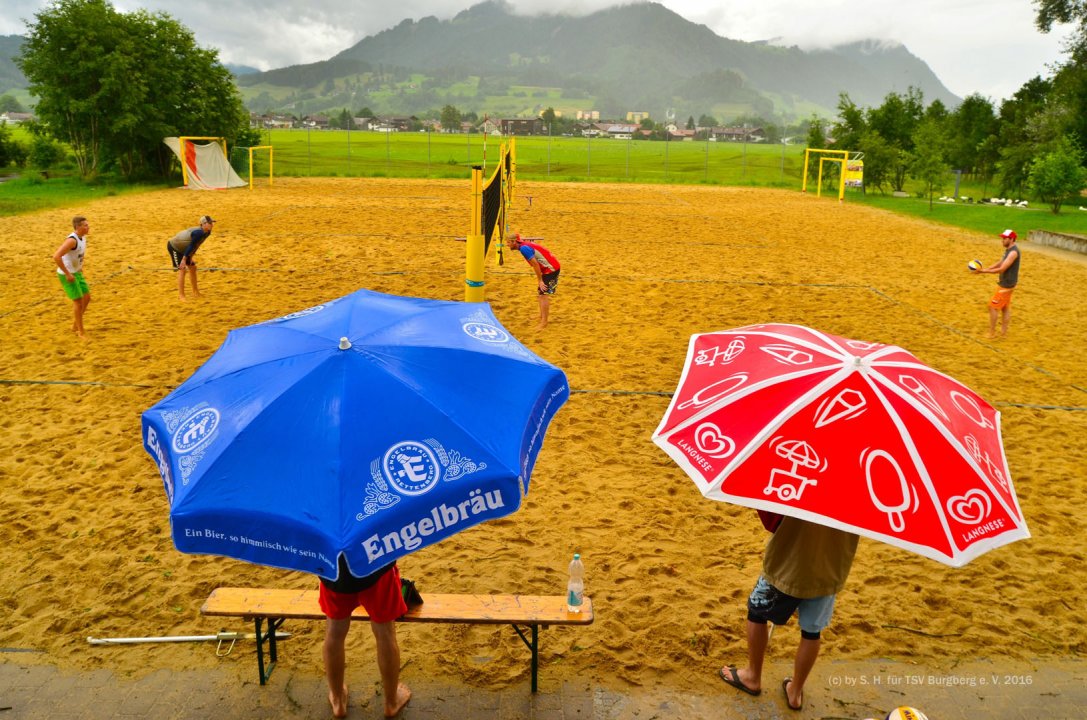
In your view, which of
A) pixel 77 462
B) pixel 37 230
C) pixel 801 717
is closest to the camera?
pixel 801 717

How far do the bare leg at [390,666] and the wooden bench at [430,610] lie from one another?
230 millimetres

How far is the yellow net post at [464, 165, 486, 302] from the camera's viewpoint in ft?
31.0

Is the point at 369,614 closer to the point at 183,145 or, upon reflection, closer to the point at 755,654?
the point at 755,654

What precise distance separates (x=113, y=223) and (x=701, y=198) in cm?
2075

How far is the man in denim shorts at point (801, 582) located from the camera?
3566mm

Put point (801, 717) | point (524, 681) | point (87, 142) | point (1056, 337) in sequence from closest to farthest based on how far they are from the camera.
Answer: point (801, 717) → point (524, 681) → point (1056, 337) → point (87, 142)

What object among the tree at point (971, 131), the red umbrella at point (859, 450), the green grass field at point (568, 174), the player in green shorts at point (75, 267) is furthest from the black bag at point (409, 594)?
the tree at point (971, 131)

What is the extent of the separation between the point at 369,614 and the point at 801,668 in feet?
7.58

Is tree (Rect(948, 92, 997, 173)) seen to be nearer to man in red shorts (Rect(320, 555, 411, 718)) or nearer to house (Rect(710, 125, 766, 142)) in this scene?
man in red shorts (Rect(320, 555, 411, 718))

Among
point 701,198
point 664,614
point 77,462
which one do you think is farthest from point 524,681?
point 701,198

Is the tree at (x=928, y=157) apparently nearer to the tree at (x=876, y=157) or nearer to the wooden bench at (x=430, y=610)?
the tree at (x=876, y=157)

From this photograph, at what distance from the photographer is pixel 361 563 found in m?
2.78

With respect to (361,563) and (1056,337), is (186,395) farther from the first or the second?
(1056,337)

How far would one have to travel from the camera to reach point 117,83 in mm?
26891
